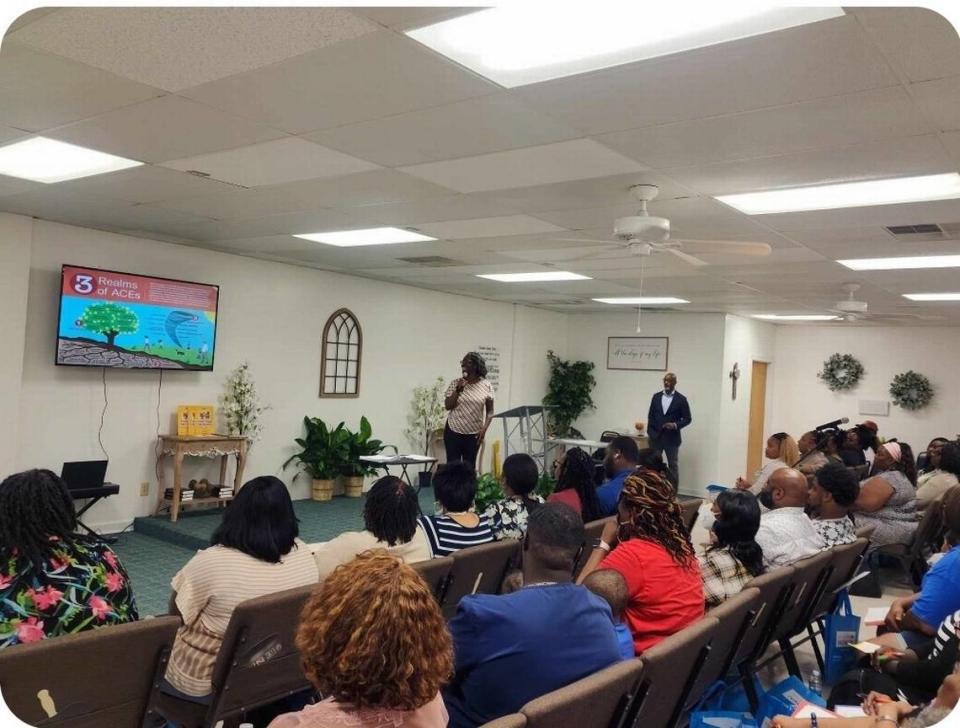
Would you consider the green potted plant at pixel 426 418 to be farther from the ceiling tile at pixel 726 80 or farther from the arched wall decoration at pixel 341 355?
the ceiling tile at pixel 726 80

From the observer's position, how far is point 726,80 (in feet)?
7.56

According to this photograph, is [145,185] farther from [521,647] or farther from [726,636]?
[726,636]

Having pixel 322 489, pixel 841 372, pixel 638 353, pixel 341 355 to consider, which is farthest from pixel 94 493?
pixel 841 372

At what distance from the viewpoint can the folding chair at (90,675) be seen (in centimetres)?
167

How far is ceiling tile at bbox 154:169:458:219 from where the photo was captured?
387 centimetres

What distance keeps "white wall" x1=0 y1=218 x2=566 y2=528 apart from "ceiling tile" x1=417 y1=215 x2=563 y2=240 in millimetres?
2463

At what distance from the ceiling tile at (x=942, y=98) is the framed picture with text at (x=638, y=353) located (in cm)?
783

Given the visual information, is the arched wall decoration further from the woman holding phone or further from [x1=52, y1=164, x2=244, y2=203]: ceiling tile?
[x1=52, y1=164, x2=244, y2=203]: ceiling tile

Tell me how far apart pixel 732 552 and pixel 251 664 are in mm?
1846

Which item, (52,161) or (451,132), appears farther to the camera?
(52,161)

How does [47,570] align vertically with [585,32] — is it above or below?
below

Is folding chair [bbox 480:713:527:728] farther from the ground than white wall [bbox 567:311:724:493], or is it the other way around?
white wall [bbox 567:311:724:493]

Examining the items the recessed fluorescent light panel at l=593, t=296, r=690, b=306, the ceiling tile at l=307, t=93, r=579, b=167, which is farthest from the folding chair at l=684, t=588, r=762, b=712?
the recessed fluorescent light panel at l=593, t=296, r=690, b=306

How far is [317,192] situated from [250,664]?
9.04 ft
